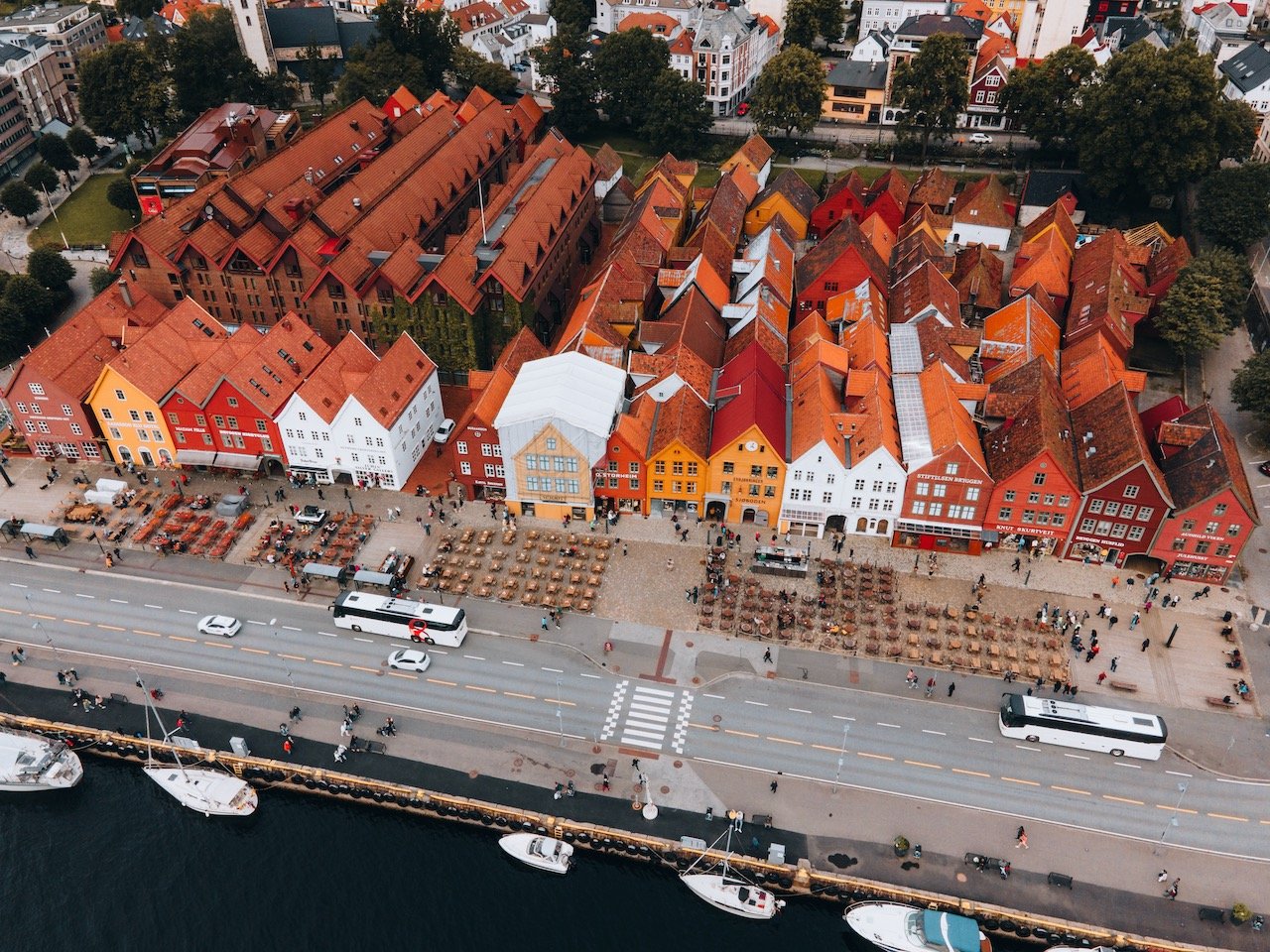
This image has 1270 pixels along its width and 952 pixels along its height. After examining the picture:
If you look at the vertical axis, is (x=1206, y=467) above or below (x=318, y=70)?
below

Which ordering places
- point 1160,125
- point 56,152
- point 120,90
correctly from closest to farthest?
point 1160,125, point 56,152, point 120,90

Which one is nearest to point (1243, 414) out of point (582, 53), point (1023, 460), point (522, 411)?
point (1023, 460)

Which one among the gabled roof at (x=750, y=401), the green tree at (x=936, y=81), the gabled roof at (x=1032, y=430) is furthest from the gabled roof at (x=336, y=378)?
the green tree at (x=936, y=81)

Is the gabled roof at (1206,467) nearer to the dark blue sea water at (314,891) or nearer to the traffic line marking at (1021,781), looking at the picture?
the traffic line marking at (1021,781)

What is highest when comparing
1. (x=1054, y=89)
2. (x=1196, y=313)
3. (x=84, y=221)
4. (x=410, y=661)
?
(x=1054, y=89)

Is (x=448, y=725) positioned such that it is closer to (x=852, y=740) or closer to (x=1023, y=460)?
(x=852, y=740)

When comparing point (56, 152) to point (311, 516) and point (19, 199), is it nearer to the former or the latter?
point (19, 199)

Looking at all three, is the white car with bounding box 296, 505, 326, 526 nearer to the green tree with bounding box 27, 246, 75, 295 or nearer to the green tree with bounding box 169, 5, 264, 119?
the green tree with bounding box 27, 246, 75, 295

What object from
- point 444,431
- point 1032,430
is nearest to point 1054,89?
point 1032,430
